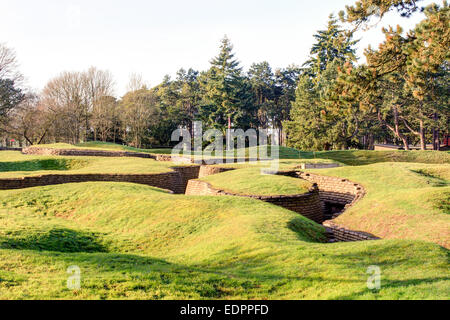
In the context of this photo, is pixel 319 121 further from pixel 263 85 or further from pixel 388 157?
pixel 263 85

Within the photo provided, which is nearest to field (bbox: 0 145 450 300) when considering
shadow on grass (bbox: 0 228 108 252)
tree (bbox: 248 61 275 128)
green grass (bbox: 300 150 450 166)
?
shadow on grass (bbox: 0 228 108 252)

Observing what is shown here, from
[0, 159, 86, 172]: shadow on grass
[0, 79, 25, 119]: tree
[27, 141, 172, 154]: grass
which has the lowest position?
[0, 159, 86, 172]: shadow on grass

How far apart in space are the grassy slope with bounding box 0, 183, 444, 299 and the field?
0.07 ft

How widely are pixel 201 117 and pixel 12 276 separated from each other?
39896 mm

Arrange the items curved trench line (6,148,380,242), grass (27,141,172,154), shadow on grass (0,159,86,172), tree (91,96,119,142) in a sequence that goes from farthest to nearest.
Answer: tree (91,96,119,142), grass (27,141,172,154), shadow on grass (0,159,86,172), curved trench line (6,148,380,242)

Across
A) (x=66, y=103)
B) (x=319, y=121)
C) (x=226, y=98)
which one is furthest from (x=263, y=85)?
(x=66, y=103)

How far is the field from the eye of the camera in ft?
14.1

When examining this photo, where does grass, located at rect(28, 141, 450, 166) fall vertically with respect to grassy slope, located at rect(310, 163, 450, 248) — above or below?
above

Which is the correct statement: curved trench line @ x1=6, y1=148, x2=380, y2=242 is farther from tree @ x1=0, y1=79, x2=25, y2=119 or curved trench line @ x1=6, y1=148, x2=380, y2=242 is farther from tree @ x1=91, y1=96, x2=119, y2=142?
tree @ x1=91, y1=96, x2=119, y2=142

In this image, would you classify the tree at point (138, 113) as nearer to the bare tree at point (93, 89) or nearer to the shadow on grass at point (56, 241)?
the bare tree at point (93, 89)

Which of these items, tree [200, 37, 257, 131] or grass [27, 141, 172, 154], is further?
tree [200, 37, 257, 131]

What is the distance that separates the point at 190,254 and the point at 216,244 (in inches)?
21.3

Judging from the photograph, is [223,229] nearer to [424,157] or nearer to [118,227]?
[118,227]

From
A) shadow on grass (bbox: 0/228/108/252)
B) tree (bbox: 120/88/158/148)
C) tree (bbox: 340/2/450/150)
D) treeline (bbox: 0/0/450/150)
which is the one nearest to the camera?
→ shadow on grass (bbox: 0/228/108/252)
